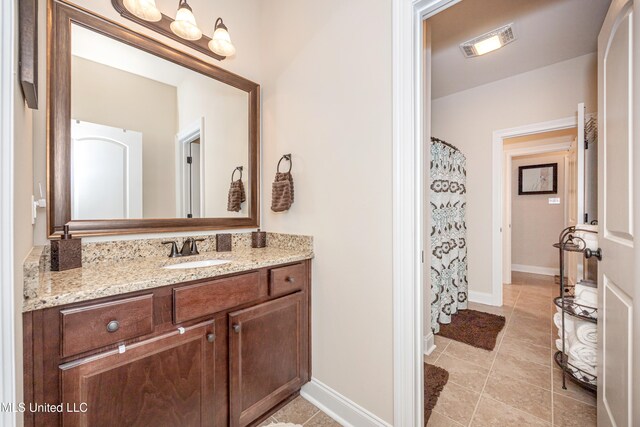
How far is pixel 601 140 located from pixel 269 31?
2.07 metres

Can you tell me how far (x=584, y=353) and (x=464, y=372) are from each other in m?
0.70

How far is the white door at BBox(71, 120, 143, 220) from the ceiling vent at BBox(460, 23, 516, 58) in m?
2.79

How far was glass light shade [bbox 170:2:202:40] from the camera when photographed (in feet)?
4.91

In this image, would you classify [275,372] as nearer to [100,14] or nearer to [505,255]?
[100,14]

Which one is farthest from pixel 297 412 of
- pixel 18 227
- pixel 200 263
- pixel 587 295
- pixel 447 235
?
pixel 447 235

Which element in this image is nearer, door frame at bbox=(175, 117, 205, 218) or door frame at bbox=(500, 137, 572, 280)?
door frame at bbox=(175, 117, 205, 218)

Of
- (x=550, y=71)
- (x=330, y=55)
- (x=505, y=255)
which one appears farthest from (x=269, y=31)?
(x=505, y=255)

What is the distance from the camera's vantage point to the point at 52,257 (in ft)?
3.72

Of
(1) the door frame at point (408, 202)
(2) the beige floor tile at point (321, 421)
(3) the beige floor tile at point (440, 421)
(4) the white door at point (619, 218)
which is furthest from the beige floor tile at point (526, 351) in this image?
(2) the beige floor tile at point (321, 421)

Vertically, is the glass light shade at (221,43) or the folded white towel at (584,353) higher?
the glass light shade at (221,43)

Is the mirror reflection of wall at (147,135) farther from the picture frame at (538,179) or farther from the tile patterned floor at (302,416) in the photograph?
the picture frame at (538,179)

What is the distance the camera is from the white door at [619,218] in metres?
0.89

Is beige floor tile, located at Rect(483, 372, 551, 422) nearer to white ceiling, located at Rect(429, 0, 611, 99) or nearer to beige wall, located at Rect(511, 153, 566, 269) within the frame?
white ceiling, located at Rect(429, 0, 611, 99)

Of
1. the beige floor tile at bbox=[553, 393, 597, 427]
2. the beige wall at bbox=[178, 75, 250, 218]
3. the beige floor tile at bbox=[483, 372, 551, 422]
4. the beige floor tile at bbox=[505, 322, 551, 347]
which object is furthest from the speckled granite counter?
the beige floor tile at bbox=[505, 322, 551, 347]
